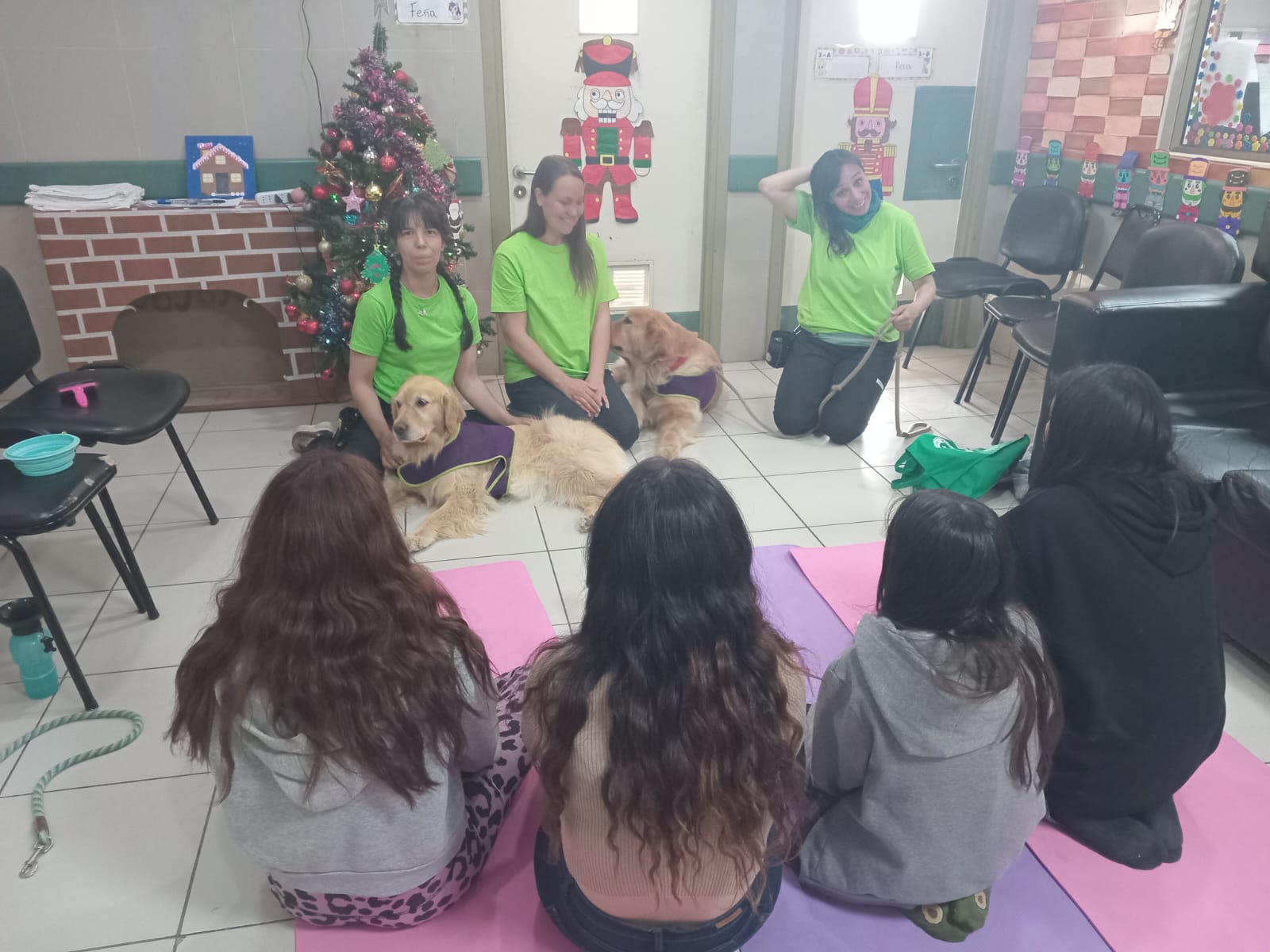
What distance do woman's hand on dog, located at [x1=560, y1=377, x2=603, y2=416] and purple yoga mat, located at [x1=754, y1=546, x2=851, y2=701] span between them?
101 centimetres

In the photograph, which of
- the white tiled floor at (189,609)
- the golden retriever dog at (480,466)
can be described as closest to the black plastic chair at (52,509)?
the white tiled floor at (189,609)

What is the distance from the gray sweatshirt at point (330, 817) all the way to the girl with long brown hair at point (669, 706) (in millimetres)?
246

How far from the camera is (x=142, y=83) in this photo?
3.72 m

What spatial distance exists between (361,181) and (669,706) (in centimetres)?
308

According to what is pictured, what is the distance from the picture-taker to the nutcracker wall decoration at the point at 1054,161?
4.36 meters

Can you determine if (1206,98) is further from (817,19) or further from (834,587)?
(834,587)

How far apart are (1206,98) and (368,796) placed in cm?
415

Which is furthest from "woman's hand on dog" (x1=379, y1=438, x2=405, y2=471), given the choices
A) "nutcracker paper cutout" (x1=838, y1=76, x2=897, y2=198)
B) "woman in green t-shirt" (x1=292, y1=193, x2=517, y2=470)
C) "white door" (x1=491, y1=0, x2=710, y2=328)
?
"nutcracker paper cutout" (x1=838, y1=76, x2=897, y2=198)

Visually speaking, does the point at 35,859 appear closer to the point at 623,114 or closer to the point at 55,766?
the point at 55,766

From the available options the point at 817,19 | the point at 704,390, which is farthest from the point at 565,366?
the point at 817,19

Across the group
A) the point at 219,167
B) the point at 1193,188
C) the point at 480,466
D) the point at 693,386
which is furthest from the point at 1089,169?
the point at 219,167

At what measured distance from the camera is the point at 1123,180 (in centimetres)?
396

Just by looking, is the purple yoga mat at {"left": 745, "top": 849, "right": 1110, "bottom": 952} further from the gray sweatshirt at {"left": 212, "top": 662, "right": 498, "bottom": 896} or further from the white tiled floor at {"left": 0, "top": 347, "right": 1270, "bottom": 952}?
the white tiled floor at {"left": 0, "top": 347, "right": 1270, "bottom": 952}

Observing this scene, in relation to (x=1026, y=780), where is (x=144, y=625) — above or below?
below
